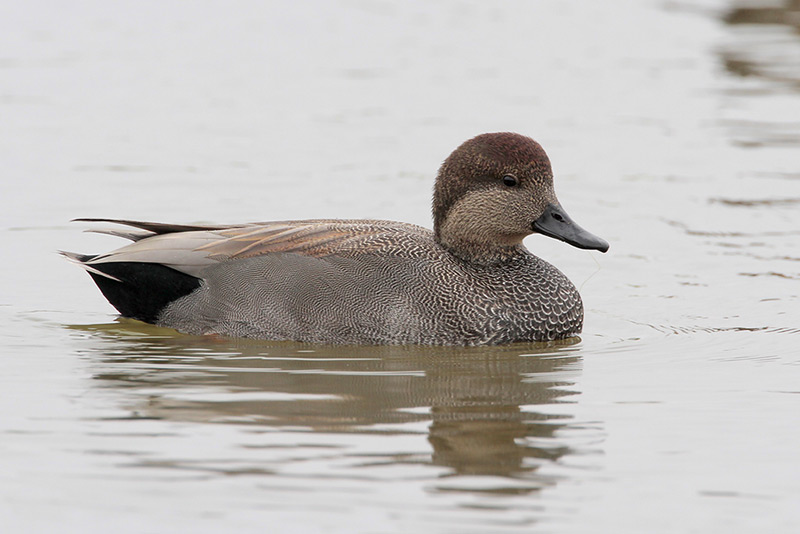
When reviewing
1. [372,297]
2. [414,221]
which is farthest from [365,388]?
[414,221]

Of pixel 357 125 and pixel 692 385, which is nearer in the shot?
pixel 692 385

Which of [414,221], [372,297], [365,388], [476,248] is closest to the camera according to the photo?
[365,388]

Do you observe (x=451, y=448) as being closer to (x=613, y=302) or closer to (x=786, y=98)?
(x=613, y=302)

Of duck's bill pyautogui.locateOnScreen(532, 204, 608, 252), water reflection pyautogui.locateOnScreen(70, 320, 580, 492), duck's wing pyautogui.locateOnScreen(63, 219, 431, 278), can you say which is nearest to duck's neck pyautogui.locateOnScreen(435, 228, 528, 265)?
duck's wing pyautogui.locateOnScreen(63, 219, 431, 278)

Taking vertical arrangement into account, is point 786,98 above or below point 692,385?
above

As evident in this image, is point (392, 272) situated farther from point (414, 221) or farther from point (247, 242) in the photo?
point (414, 221)

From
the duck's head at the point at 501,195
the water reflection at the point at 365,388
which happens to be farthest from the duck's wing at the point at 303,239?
the water reflection at the point at 365,388

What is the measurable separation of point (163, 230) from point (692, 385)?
3824mm

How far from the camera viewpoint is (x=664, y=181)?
13336 mm

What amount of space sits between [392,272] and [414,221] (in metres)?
3.79

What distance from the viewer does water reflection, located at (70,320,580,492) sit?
6.47m

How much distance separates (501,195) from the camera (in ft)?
28.1

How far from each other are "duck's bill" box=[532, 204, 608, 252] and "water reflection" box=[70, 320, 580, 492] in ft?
2.39

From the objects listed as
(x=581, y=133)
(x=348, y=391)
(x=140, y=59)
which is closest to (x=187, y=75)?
(x=140, y=59)
